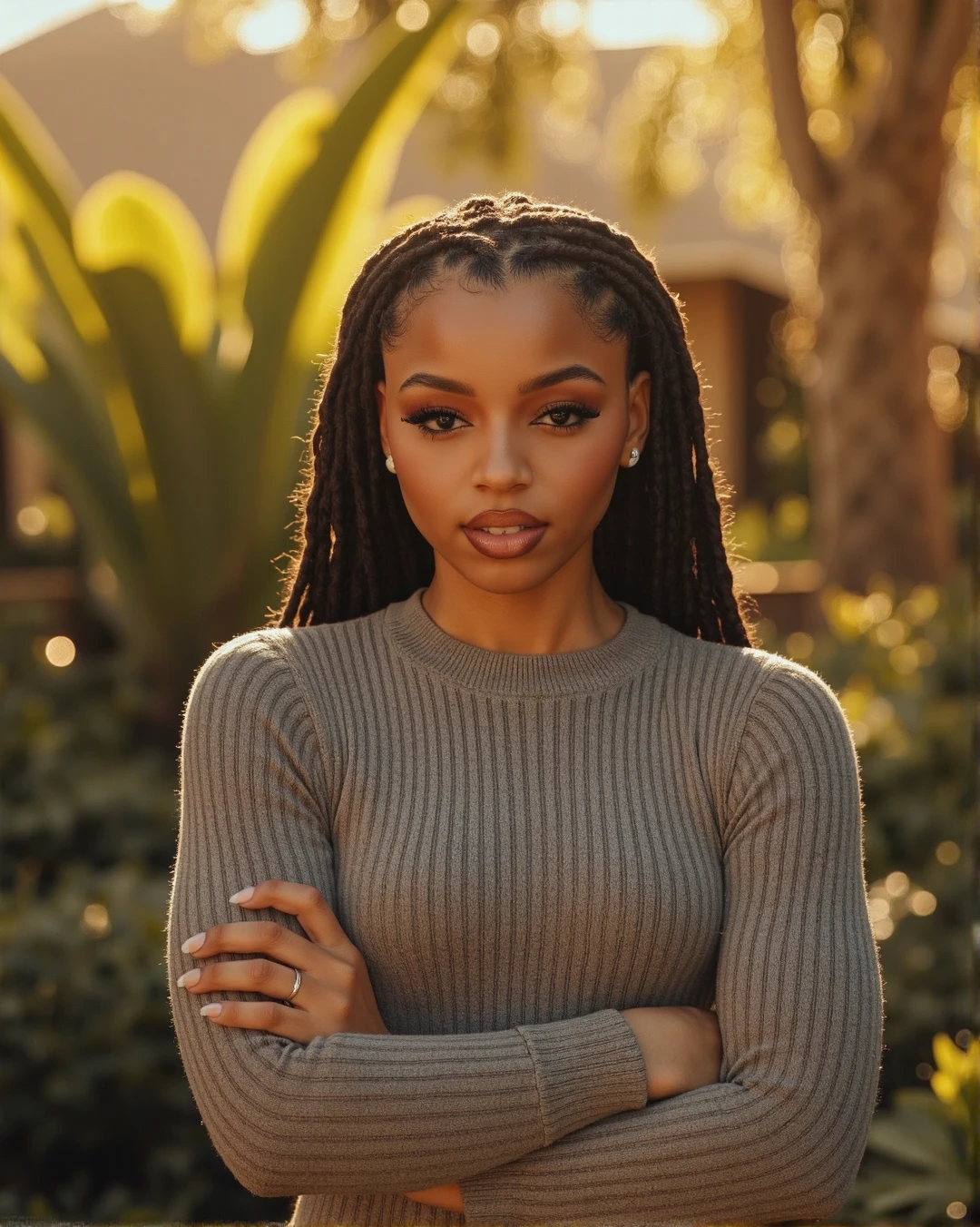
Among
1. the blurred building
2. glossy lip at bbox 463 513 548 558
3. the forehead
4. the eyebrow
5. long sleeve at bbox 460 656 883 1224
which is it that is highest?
the blurred building

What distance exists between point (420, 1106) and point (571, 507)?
699 mm

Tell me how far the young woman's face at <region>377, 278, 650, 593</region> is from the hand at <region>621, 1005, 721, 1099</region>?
0.53 meters

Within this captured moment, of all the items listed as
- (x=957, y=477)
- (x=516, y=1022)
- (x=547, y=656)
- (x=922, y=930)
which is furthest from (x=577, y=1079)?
(x=957, y=477)

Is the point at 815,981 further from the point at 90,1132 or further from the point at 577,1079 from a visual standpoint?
the point at 90,1132

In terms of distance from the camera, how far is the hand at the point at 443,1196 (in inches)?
70.6

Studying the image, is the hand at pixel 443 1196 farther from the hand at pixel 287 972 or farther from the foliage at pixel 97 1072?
the foliage at pixel 97 1072

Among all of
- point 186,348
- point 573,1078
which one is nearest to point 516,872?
point 573,1078

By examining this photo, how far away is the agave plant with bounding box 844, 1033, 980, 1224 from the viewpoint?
11.7 ft

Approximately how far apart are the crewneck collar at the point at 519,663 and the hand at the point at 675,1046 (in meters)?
0.40

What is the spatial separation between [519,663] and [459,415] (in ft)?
1.10

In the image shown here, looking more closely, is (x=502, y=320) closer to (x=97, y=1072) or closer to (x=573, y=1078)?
(x=573, y=1078)

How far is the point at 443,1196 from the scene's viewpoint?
1.80 meters

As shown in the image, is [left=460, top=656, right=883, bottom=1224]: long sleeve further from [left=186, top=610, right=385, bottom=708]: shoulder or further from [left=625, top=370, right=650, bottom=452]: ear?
[left=186, top=610, right=385, bottom=708]: shoulder

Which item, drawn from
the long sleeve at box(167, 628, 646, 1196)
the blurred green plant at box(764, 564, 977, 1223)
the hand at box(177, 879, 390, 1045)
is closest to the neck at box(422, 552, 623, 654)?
the long sleeve at box(167, 628, 646, 1196)
